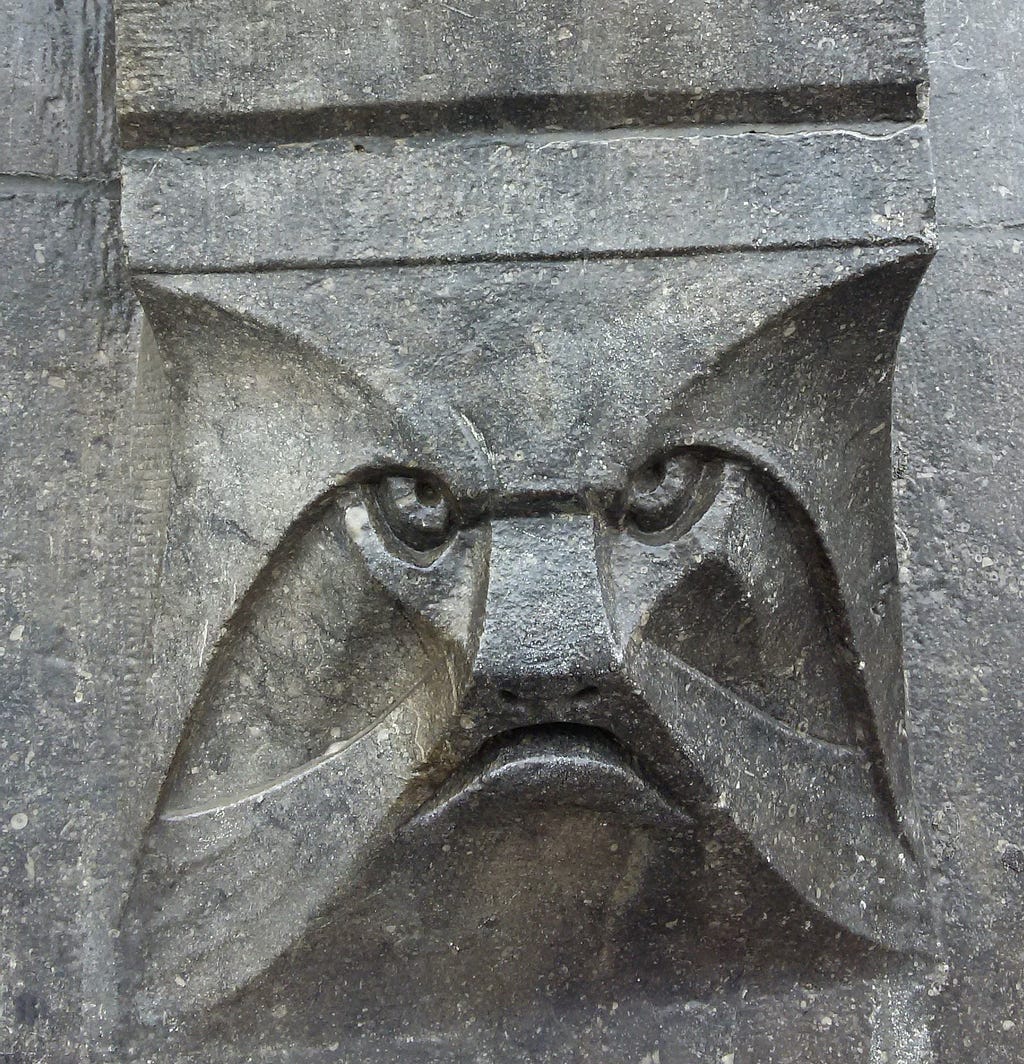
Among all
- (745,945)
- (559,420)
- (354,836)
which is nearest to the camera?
(559,420)

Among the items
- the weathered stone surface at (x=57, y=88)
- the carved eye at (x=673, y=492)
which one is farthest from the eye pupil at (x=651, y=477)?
the weathered stone surface at (x=57, y=88)

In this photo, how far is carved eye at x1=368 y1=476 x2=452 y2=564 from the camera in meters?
1.43

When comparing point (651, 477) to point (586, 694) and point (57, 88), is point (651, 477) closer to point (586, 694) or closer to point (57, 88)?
point (586, 694)

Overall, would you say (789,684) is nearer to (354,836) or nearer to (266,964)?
(354,836)

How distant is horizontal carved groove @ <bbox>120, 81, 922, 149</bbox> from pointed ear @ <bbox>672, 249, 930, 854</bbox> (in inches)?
7.1

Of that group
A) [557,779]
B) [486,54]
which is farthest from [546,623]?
[486,54]

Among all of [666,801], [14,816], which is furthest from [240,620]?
[666,801]

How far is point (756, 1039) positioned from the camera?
5.37ft

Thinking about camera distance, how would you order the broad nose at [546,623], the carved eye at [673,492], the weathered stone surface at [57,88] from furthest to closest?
the weathered stone surface at [57,88]
the carved eye at [673,492]
the broad nose at [546,623]

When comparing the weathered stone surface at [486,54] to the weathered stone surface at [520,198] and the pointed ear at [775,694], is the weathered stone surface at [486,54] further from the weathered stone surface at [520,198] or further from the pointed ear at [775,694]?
the pointed ear at [775,694]

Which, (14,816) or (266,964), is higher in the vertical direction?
(14,816)

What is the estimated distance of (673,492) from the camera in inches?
56.9

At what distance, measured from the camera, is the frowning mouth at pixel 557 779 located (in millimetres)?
1399

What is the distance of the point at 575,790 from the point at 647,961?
0.35 m
